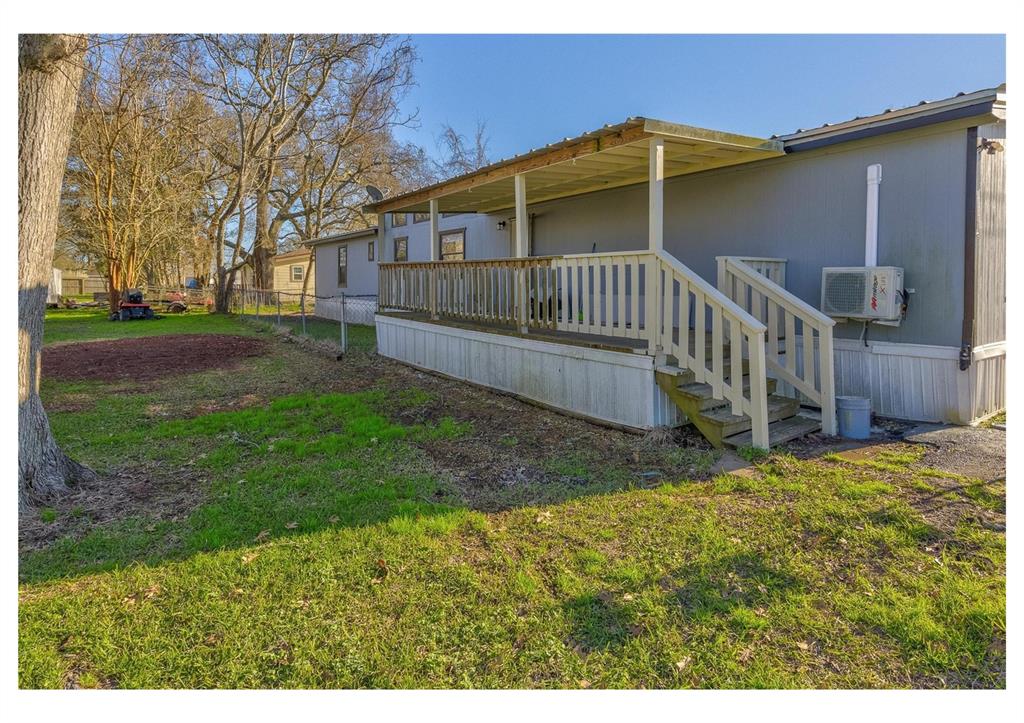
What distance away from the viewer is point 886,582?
119 inches

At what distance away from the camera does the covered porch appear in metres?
5.32

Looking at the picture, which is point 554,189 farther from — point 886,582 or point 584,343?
point 886,582

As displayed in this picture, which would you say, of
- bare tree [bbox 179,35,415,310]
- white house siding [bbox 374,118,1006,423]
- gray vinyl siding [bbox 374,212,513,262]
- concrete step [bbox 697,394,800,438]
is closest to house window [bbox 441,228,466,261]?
gray vinyl siding [bbox 374,212,513,262]

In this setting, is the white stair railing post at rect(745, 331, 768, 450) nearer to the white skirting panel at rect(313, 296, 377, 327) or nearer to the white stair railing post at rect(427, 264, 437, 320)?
the white stair railing post at rect(427, 264, 437, 320)

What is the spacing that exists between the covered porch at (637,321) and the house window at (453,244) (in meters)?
4.08

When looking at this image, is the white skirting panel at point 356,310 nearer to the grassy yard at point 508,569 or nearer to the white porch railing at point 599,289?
the white porch railing at point 599,289

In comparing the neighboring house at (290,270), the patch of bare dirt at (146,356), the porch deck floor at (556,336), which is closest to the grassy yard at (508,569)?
the porch deck floor at (556,336)

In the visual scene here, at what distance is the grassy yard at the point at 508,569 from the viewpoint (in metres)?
2.47

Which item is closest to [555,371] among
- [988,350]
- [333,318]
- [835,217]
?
[835,217]

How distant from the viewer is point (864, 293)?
229 inches

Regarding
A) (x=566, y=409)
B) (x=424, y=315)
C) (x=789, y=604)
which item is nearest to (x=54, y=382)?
(x=424, y=315)

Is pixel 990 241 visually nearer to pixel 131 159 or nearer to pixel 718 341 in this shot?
pixel 718 341

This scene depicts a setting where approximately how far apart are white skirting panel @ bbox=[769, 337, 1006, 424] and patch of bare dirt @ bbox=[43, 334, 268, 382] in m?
8.99
